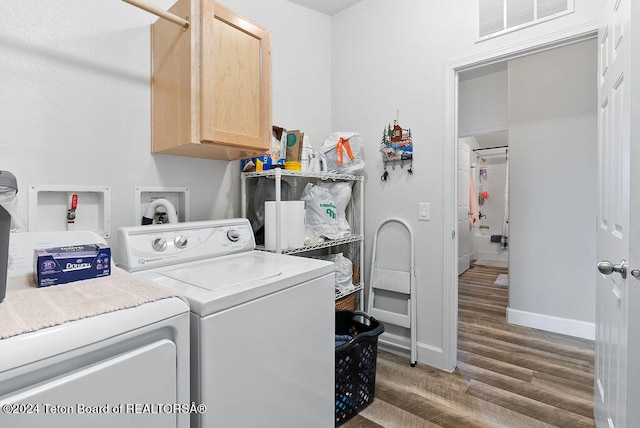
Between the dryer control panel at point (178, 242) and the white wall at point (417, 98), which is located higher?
the white wall at point (417, 98)

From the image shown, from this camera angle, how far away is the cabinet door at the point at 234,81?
4.69 feet

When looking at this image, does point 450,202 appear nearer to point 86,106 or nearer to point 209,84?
point 209,84

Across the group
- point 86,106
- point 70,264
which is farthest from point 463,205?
point 70,264

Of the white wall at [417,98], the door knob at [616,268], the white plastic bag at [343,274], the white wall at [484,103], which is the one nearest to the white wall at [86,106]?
the white plastic bag at [343,274]

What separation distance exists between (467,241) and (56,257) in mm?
5461

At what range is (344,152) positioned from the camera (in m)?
2.43

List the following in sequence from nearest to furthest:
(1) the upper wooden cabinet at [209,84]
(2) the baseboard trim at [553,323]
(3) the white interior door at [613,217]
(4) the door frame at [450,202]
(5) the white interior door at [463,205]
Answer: (3) the white interior door at [613,217] → (1) the upper wooden cabinet at [209,84] → (4) the door frame at [450,202] → (2) the baseboard trim at [553,323] → (5) the white interior door at [463,205]

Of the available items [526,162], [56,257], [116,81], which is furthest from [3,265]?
[526,162]

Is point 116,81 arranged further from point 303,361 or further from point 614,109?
point 614,109

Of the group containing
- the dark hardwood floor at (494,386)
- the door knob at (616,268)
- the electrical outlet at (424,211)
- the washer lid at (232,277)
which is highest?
the electrical outlet at (424,211)

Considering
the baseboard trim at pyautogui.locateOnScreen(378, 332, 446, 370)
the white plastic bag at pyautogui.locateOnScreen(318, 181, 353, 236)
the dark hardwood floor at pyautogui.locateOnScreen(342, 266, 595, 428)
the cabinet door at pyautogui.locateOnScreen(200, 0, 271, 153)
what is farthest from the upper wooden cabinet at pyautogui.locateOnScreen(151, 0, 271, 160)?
the baseboard trim at pyautogui.locateOnScreen(378, 332, 446, 370)

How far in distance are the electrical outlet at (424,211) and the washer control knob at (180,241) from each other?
158 cm

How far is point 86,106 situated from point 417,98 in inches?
78.1

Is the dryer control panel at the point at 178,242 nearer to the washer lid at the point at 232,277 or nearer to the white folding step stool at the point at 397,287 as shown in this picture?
the washer lid at the point at 232,277
